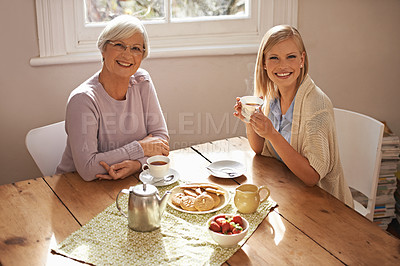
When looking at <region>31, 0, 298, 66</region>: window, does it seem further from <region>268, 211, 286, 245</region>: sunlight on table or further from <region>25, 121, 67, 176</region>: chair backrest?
<region>268, 211, 286, 245</region>: sunlight on table

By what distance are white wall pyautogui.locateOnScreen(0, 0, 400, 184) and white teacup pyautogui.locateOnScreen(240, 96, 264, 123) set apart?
999 mm

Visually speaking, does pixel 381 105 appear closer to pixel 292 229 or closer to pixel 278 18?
pixel 278 18

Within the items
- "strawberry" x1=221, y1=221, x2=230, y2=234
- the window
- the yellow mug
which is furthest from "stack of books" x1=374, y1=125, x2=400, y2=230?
"strawberry" x1=221, y1=221, x2=230, y2=234

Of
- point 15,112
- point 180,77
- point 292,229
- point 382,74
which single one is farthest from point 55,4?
point 382,74

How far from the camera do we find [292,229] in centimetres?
140

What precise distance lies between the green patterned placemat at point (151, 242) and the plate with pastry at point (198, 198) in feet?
0.10

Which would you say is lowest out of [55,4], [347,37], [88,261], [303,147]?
[88,261]

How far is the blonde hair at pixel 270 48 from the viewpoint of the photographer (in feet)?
6.08

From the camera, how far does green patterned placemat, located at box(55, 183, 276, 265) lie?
1.26 metres

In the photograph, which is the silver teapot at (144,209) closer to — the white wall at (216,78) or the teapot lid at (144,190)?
the teapot lid at (144,190)

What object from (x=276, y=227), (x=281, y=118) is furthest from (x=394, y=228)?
(x=276, y=227)

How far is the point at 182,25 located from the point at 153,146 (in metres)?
1.09

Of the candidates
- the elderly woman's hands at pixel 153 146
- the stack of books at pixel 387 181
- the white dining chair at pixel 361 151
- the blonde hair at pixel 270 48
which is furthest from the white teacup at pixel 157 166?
the stack of books at pixel 387 181

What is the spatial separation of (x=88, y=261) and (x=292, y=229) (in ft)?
2.00
